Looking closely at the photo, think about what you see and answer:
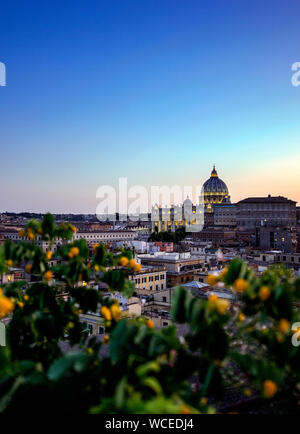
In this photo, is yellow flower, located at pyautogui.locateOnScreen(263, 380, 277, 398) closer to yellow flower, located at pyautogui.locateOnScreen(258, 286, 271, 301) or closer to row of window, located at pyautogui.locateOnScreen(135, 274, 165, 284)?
yellow flower, located at pyautogui.locateOnScreen(258, 286, 271, 301)

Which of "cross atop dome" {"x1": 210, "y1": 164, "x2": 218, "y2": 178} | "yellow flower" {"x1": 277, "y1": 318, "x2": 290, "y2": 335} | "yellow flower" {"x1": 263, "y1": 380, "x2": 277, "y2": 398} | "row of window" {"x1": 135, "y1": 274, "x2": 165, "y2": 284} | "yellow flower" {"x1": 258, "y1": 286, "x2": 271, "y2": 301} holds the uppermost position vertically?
"cross atop dome" {"x1": 210, "y1": 164, "x2": 218, "y2": 178}

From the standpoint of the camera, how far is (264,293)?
219cm

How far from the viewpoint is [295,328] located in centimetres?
287

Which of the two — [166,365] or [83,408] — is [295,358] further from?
[83,408]

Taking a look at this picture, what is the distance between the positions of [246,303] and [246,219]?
9968 cm

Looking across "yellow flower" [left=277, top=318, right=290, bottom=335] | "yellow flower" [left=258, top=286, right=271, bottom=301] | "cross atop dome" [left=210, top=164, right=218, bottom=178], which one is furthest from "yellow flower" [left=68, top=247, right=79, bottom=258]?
"cross atop dome" [left=210, top=164, right=218, bottom=178]

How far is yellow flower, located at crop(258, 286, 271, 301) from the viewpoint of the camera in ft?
7.17

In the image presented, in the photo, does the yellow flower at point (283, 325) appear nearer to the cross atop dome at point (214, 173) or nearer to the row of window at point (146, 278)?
the row of window at point (146, 278)

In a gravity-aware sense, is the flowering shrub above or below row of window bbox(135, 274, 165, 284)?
above

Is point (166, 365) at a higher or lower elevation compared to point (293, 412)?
higher

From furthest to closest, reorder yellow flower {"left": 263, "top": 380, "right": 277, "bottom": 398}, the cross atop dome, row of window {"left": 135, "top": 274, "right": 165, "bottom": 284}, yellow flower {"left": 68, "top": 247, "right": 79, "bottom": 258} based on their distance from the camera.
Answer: the cross atop dome → row of window {"left": 135, "top": 274, "right": 165, "bottom": 284} → yellow flower {"left": 68, "top": 247, "right": 79, "bottom": 258} → yellow flower {"left": 263, "top": 380, "right": 277, "bottom": 398}

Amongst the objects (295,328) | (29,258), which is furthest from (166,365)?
(29,258)
